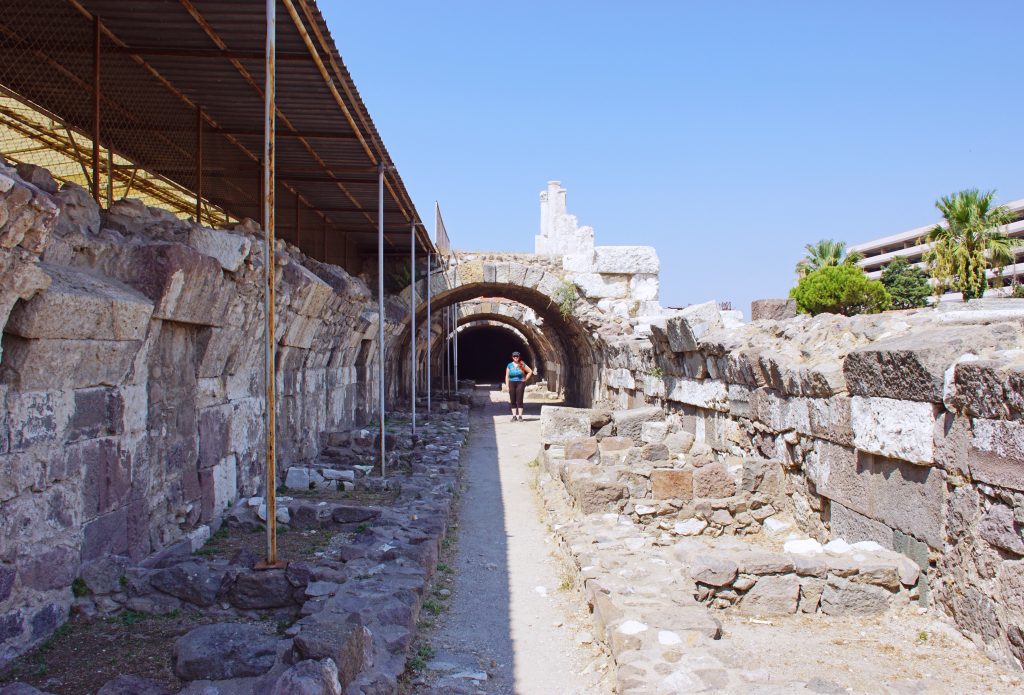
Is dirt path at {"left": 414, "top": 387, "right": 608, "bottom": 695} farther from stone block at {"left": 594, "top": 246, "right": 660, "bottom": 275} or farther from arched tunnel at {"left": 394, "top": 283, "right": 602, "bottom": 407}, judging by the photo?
arched tunnel at {"left": 394, "top": 283, "right": 602, "bottom": 407}

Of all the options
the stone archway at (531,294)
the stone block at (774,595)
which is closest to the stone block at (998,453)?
the stone block at (774,595)

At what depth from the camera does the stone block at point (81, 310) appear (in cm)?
360

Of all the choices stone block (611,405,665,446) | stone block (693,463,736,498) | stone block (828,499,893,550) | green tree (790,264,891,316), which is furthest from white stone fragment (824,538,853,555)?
green tree (790,264,891,316)

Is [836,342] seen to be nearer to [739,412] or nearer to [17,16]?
[739,412]

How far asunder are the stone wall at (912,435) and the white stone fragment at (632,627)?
1663 mm

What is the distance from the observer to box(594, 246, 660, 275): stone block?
14859 mm

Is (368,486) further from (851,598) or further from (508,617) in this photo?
(851,598)

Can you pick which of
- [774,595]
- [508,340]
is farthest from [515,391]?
[508,340]

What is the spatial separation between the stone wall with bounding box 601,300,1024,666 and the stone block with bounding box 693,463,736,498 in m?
0.47

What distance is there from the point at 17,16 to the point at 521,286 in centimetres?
1068

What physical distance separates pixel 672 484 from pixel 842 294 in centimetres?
2938

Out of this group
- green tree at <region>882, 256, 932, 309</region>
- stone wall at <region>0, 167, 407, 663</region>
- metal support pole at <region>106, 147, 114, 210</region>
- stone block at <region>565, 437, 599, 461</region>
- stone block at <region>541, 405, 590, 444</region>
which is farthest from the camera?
green tree at <region>882, 256, 932, 309</region>

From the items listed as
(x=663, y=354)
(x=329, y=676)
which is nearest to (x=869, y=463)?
(x=329, y=676)

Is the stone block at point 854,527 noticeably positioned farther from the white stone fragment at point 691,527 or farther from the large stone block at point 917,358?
the white stone fragment at point 691,527
